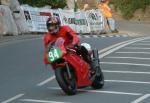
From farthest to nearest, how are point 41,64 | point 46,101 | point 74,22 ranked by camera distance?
point 74,22 < point 41,64 < point 46,101

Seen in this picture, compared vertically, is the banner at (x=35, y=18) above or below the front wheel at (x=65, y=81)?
below

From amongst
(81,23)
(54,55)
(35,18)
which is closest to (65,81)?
(54,55)

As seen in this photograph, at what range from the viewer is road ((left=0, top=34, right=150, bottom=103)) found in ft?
39.7

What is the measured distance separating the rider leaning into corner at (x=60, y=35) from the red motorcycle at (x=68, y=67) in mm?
126

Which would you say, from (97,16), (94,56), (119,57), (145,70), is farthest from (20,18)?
(94,56)

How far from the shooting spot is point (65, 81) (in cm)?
1220

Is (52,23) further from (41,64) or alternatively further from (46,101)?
(41,64)

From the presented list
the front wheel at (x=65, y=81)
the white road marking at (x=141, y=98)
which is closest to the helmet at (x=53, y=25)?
the front wheel at (x=65, y=81)

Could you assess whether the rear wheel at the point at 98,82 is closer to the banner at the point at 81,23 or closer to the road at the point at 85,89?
the road at the point at 85,89

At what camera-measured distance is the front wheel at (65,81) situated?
39.8 ft

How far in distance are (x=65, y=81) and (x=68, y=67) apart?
0.94 ft

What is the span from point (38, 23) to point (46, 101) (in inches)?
937

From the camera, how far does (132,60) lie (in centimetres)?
1866

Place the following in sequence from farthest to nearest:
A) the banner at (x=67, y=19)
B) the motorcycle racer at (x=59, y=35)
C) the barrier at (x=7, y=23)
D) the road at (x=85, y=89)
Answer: the banner at (x=67, y=19), the barrier at (x=7, y=23), the motorcycle racer at (x=59, y=35), the road at (x=85, y=89)
